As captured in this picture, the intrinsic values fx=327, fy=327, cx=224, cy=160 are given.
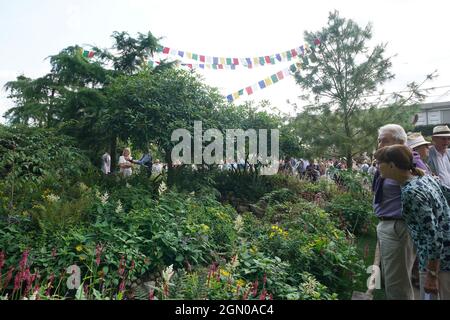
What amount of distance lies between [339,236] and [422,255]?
1.98 m

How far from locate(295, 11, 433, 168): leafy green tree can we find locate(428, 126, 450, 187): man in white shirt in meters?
4.16

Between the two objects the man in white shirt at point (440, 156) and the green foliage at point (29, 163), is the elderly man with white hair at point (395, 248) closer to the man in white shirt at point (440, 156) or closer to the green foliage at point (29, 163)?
the man in white shirt at point (440, 156)

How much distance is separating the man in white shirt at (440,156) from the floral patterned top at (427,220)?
191 centimetres

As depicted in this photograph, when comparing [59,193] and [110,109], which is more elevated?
[110,109]

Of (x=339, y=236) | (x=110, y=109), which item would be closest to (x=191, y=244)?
(x=339, y=236)

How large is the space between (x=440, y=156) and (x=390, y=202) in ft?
6.18

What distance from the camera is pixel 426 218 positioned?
215cm

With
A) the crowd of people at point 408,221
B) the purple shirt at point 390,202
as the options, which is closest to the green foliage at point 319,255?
the crowd of people at point 408,221

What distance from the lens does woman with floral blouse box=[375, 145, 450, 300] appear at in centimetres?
213

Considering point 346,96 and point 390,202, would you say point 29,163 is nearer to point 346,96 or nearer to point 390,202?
point 390,202

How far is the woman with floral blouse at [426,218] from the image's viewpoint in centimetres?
213

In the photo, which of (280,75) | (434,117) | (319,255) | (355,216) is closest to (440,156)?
(319,255)
